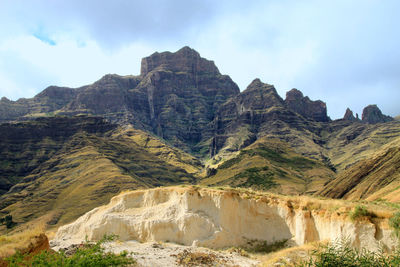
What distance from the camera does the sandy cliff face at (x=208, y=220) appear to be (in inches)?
949

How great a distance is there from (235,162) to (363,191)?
83280 millimetres

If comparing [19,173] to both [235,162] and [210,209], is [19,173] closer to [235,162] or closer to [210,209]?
[235,162]

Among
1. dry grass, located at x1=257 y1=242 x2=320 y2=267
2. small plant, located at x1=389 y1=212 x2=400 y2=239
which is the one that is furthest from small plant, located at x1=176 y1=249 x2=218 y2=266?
small plant, located at x1=389 y1=212 x2=400 y2=239

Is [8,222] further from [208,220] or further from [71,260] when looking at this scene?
[71,260]

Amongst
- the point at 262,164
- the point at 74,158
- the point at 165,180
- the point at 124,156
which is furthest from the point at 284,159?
the point at 74,158

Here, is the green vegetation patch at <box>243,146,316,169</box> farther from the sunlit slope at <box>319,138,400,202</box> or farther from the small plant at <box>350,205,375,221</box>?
the small plant at <box>350,205,375,221</box>

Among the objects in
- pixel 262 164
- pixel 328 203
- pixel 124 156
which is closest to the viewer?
pixel 328 203

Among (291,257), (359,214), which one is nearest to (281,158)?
(359,214)

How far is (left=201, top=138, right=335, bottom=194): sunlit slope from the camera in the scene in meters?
107

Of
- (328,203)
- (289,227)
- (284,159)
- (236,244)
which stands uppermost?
(284,159)

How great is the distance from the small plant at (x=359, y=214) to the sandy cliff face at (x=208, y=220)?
10.0 ft

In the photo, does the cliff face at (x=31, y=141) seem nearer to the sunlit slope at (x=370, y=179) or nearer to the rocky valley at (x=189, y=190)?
the rocky valley at (x=189, y=190)

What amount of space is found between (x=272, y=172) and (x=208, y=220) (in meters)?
98.6

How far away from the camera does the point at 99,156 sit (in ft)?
453
